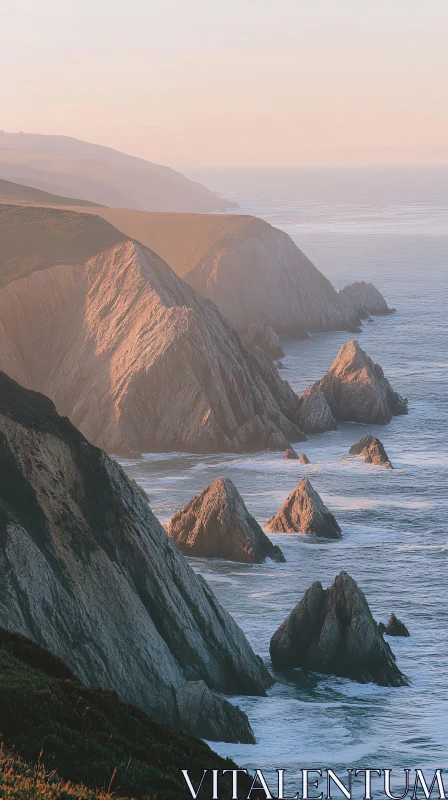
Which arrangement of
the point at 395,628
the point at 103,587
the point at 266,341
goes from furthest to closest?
the point at 266,341 < the point at 395,628 < the point at 103,587

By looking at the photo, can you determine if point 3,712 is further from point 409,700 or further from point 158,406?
point 158,406

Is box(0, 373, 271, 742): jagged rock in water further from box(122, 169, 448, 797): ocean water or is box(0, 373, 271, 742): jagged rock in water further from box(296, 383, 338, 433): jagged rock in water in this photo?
box(296, 383, 338, 433): jagged rock in water

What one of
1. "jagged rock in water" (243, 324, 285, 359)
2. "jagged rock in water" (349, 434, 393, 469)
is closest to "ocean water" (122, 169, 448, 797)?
"jagged rock in water" (349, 434, 393, 469)

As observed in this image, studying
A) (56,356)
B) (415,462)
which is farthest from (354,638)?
(56,356)

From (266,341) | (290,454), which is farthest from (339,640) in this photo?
(266,341)

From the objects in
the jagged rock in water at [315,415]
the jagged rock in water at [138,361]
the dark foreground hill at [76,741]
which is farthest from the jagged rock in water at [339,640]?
the jagged rock in water at [315,415]

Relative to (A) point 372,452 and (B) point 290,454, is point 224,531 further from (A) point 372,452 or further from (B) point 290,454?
(A) point 372,452

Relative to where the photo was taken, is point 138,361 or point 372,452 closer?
point 372,452
